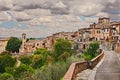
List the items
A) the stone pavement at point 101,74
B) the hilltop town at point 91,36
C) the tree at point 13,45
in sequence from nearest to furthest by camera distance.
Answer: the stone pavement at point 101,74
the hilltop town at point 91,36
the tree at point 13,45

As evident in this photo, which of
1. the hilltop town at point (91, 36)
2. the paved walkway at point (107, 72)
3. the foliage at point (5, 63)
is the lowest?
the foliage at point (5, 63)

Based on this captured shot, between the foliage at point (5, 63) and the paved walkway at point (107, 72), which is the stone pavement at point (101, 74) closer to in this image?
the paved walkway at point (107, 72)

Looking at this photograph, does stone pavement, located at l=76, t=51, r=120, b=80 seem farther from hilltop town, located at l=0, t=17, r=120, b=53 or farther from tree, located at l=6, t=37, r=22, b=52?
tree, located at l=6, t=37, r=22, b=52

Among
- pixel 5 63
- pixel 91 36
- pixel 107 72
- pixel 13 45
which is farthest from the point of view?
pixel 13 45

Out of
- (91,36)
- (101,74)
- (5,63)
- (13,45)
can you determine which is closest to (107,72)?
(101,74)

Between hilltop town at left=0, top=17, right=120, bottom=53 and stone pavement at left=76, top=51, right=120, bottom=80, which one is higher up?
stone pavement at left=76, top=51, right=120, bottom=80

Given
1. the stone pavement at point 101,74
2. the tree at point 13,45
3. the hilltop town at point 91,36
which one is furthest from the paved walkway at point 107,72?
the tree at point 13,45

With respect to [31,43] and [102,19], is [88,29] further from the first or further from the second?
[31,43]

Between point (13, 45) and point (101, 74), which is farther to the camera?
point (13, 45)

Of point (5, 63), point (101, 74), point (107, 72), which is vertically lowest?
point (5, 63)

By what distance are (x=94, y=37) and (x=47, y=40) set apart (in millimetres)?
24220

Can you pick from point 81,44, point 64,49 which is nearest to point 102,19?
point 81,44

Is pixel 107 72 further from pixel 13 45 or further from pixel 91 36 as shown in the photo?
pixel 13 45

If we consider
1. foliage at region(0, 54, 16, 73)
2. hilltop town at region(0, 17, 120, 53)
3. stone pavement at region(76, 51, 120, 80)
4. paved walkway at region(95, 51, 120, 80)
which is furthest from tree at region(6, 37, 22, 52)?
stone pavement at region(76, 51, 120, 80)
